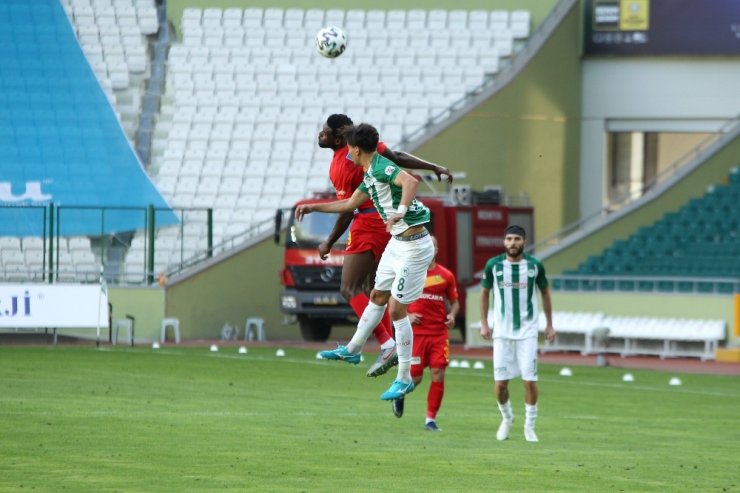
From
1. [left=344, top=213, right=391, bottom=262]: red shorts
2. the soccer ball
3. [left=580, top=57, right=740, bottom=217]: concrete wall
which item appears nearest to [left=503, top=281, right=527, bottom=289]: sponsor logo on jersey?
[left=344, top=213, right=391, bottom=262]: red shorts

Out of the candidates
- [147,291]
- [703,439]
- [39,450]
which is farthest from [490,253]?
[39,450]

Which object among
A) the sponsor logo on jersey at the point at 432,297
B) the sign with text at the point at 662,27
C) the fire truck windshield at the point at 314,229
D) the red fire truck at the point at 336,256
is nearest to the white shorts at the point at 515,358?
the sponsor logo on jersey at the point at 432,297

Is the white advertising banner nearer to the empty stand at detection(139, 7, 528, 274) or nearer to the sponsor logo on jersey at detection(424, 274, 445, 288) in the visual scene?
the empty stand at detection(139, 7, 528, 274)

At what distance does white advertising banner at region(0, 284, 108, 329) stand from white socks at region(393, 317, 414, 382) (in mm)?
16121

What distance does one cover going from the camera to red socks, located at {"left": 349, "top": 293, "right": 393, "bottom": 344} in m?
15.6

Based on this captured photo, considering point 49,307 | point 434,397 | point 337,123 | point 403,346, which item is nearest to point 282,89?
point 49,307

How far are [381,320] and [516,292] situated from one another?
85.4 inches

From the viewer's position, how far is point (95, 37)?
4400 cm

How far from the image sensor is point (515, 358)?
1770 centimetres

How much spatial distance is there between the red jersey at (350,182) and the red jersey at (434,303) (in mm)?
3721

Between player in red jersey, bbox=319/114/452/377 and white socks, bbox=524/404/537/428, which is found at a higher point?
player in red jersey, bbox=319/114/452/377

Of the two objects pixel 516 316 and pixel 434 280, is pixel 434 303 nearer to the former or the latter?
pixel 434 280

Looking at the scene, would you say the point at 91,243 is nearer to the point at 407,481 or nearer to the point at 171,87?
the point at 171,87

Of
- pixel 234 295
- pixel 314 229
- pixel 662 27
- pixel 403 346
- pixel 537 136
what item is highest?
pixel 662 27
